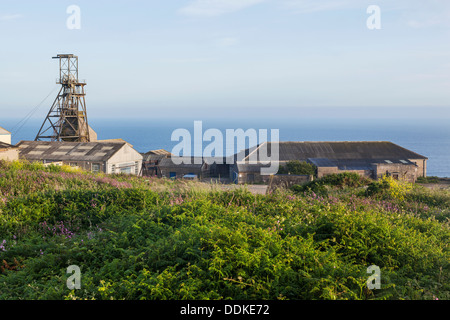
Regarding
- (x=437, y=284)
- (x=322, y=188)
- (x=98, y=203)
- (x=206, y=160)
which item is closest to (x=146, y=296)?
(x=437, y=284)

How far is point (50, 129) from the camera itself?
187 feet

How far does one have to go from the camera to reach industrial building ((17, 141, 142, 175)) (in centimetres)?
3888

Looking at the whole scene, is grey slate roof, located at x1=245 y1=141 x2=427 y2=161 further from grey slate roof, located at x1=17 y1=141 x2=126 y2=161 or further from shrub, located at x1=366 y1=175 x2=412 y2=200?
shrub, located at x1=366 y1=175 x2=412 y2=200

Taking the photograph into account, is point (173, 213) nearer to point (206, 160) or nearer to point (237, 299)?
point (237, 299)

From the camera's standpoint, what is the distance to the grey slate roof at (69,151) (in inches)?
1559

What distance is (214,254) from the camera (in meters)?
5.27

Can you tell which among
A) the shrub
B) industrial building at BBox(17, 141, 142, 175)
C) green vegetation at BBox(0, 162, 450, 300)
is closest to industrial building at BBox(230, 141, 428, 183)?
industrial building at BBox(17, 141, 142, 175)

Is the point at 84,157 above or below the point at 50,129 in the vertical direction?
below

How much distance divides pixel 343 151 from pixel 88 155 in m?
35.3

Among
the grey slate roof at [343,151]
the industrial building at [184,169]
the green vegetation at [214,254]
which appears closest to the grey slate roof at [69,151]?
the industrial building at [184,169]

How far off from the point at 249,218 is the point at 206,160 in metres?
44.4

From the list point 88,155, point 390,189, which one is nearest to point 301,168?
point 88,155

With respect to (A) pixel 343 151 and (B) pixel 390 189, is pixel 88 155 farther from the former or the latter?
(A) pixel 343 151

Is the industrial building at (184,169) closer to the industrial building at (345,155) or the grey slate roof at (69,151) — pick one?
the industrial building at (345,155)
